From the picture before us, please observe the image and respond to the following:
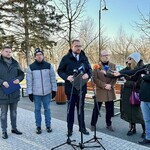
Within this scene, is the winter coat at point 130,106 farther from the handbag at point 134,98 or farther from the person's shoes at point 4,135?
the person's shoes at point 4,135

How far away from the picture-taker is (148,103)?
4.10 m

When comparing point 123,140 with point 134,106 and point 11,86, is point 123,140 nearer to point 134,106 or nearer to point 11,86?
point 134,106

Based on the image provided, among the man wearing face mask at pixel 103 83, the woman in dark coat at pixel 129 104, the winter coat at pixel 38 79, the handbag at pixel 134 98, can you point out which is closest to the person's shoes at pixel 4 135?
the winter coat at pixel 38 79

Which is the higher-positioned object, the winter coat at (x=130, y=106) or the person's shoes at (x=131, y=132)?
the winter coat at (x=130, y=106)

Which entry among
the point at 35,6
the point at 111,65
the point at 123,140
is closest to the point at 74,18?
the point at 35,6

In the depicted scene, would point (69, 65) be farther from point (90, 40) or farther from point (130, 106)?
point (90, 40)

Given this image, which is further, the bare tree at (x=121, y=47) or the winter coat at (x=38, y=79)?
the bare tree at (x=121, y=47)

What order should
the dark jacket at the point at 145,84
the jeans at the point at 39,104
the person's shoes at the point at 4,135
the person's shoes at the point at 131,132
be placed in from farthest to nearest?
the jeans at the point at 39,104
the person's shoes at the point at 131,132
the person's shoes at the point at 4,135
the dark jacket at the point at 145,84

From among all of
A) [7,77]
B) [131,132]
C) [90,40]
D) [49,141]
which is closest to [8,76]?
[7,77]

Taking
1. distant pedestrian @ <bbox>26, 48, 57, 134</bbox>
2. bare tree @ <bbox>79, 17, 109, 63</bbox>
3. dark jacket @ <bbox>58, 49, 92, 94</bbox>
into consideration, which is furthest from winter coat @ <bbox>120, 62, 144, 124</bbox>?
bare tree @ <bbox>79, 17, 109, 63</bbox>

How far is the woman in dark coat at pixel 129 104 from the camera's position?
176 inches

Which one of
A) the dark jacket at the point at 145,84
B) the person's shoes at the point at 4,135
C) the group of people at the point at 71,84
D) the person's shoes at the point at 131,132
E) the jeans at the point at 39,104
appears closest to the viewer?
the dark jacket at the point at 145,84

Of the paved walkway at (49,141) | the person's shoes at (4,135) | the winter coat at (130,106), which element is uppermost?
the winter coat at (130,106)

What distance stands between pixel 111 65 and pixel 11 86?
6.63ft
